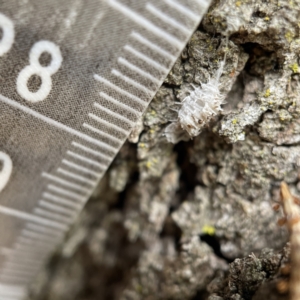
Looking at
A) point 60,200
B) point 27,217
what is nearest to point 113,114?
point 60,200

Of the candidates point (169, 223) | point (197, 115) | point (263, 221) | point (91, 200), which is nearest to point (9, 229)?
point (91, 200)

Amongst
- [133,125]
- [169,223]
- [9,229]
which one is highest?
[133,125]

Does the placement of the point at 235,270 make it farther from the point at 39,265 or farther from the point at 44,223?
the point at 39,265

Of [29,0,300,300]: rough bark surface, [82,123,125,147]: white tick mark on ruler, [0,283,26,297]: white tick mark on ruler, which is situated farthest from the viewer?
[0,283,26,297]: white tick mark on ruler

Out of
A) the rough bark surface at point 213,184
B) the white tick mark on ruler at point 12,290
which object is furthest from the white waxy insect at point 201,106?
the white tick mark on ruler at point 12,290

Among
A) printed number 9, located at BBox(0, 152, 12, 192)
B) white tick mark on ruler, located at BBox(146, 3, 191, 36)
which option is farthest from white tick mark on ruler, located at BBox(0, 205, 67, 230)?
white tick mark on ruler, located at BBox(146, 3, 191, 36)

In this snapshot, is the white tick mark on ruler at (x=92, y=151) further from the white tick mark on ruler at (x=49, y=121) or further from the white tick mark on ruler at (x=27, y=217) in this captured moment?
the white tick mark on ruler at (x=27, y=217)

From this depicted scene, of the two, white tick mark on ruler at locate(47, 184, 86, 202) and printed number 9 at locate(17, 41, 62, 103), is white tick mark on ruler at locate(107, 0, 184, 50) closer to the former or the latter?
printed number 9 at locate(17, 41, 62, 103)
